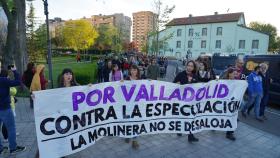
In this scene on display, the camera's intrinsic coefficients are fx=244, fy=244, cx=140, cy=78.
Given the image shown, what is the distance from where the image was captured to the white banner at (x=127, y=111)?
13.7ft

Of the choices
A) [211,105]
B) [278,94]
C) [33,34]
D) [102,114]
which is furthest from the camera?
[33,34]

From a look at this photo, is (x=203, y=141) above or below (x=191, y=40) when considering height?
below

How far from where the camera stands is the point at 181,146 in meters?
5.56

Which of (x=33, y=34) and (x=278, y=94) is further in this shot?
(x=33, y=34)

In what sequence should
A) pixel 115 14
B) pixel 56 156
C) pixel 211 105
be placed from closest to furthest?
pixel 56 156 < pixel 211 105 < pixel 115 14

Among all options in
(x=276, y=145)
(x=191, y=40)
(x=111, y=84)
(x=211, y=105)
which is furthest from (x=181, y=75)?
(x=191, y=40)

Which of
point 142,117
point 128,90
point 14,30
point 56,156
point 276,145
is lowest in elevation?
point 276,145

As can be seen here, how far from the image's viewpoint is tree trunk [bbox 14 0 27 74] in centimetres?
1209

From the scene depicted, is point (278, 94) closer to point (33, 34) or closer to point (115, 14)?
point (33, 34)

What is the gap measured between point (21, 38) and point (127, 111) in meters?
9.54

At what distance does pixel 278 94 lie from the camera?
991 cm

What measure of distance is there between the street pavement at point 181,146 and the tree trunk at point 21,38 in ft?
21.8

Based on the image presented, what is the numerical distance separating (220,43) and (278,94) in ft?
160

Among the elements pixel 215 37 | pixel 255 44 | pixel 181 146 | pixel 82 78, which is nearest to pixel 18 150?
pixel 181 146
